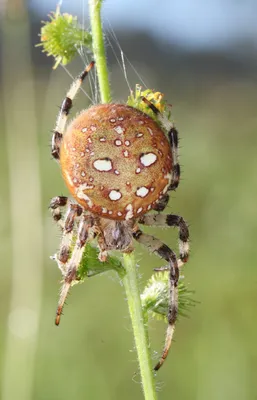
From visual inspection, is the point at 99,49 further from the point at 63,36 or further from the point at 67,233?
the point at 67,233

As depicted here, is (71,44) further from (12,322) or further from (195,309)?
(195,309)

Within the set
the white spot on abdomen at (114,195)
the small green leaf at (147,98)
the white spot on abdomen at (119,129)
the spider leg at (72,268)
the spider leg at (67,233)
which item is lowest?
the spider leg at (72,268)

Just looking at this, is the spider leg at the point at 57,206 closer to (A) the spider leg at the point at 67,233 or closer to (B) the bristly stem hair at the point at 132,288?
(A) the spider leg at the point at 67,233

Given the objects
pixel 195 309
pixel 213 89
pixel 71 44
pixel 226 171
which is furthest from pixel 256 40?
pixel 71 44

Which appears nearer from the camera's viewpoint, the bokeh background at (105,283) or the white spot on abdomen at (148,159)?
the white spot on abdomen at (148,159)

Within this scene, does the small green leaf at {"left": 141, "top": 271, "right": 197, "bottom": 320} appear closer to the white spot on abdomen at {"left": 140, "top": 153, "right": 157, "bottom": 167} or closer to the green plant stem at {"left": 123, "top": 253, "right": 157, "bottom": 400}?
the green plant stem at {"left": 123, "top": 253, "right": 157, "bottom": 400}

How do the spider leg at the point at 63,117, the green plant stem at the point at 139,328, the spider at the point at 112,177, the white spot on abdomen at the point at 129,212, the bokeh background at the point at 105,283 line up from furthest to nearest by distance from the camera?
the bokeh background at the point at 105,283
the spider leg at the point at 63,117
the white spot on abdomen at the point at 129,212
the spider at the point at 112,177
the green plant stem at the point at 139,328

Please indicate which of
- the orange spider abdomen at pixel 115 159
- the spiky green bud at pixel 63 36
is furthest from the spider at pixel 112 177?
the spiky green bud at pixel 63 36

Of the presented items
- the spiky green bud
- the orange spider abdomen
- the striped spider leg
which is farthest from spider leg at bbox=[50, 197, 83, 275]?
the spiky green bud
